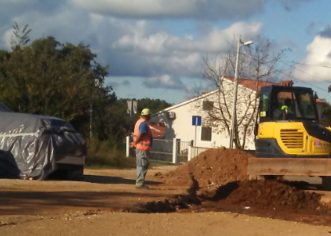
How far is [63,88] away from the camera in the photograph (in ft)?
112

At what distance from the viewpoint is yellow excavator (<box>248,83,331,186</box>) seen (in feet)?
61.0

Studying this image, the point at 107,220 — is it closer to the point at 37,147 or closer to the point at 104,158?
the point at 37,147

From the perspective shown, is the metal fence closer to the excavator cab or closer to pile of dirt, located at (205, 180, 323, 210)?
the excavator cab

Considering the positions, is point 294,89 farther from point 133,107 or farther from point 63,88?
point 133,107

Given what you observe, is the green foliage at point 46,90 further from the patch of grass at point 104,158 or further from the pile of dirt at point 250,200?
the pile of dirt at point 250,200

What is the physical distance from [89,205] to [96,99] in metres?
33.6

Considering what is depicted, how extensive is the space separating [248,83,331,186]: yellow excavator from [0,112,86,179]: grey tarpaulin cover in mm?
5038

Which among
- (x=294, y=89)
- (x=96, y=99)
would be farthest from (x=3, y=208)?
(x=96, y=99)

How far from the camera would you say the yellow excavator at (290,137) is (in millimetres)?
18594

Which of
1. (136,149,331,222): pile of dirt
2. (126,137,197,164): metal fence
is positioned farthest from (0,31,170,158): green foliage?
(136,149,331,222): pile of dirt

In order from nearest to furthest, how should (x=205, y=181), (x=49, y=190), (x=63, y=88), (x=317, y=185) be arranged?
(x=49, y=190) < (x=317, y=185) < (x=205, y=181) < (x=63, y=88)

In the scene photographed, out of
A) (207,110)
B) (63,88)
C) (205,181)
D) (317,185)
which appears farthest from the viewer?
(207,110)

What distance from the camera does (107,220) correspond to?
12.0m

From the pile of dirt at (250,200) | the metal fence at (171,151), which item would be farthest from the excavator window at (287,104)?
the metal fence at (171,151)
